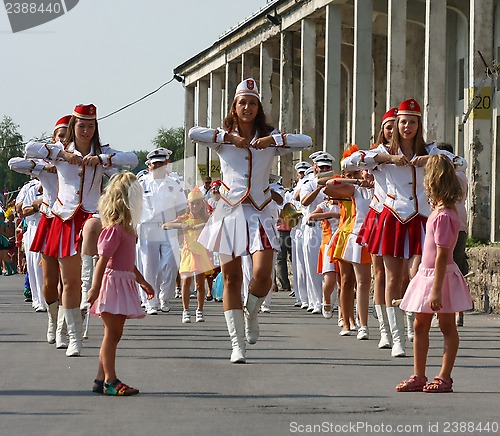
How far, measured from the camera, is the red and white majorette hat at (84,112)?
12703mm

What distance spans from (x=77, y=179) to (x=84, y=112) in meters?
0.61

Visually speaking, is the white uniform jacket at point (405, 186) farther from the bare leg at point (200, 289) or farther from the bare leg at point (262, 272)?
the bare leg at point (200, 289)

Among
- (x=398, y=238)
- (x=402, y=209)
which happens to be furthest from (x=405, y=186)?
(x=398, y=238)

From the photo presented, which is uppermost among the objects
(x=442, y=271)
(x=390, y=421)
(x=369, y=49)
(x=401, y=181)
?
(x=369, y=49)

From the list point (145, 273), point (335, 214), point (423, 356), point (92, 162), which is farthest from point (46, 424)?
point (145, 273)

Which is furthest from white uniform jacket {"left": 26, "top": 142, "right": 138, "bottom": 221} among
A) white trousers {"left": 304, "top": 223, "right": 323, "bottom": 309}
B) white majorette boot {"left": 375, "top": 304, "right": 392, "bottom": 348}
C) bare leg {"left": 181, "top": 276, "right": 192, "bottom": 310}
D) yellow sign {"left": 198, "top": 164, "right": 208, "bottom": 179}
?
yellow sign {"left": 198, "top": 164, "right": 208, "bottom": 179}

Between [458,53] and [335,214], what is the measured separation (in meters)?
17.0

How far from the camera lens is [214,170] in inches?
1747

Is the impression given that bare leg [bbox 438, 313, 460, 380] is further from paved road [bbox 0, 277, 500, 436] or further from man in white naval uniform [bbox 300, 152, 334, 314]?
man in white naval uniform [bbox 300, 152, 334, 314]

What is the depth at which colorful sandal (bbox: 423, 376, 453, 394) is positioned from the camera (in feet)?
31.7

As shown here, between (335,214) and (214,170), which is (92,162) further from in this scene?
(214,170)

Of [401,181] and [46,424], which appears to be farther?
[401,181]

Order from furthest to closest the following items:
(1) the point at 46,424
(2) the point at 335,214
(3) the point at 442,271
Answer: (2) the point at 335,214 < (3) the point at 442,271 < (1) the point at 46,424

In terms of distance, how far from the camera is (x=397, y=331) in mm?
12641
